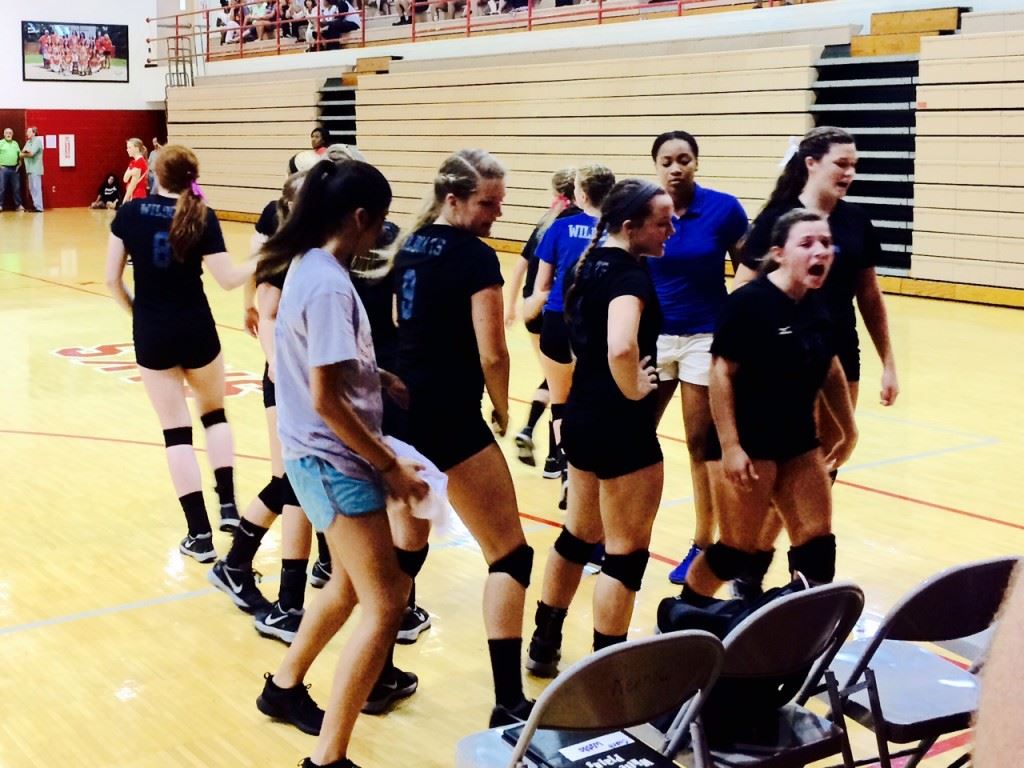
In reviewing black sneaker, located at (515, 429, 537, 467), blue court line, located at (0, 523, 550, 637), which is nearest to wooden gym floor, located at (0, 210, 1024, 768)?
blue court line, located at (0, 523, 550, 637)

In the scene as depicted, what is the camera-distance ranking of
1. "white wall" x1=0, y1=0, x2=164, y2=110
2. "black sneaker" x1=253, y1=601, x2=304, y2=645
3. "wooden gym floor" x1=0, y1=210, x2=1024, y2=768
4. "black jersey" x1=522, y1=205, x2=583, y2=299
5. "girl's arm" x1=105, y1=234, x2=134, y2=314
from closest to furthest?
"wooden gym floor" x1=0, y1=210, x2=1024, y2=768 < "black sneaker" x1=253, y1=601, x2=304, y2=645 < "girl's arm" x1=105, y1=234, x2=134, y2=314 < "black jersey" x1=522, y1=205, x2=583, y2=299 < "white wall" x1=0, y1=0, x2=164, y2=110

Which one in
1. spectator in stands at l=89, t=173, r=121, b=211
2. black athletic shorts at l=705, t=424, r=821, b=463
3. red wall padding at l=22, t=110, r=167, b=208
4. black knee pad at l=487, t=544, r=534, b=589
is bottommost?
black knee pad at l=487, t=544, r=534, b=589

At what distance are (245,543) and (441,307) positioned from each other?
1775 millimetres

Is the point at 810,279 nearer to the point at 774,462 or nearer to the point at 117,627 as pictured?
the point at 774,462

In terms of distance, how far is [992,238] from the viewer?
1346 cm

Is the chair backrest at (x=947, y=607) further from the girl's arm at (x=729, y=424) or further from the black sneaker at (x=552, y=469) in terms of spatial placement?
the black sneaker at (x=552, y=469)

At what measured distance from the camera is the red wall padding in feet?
95.2

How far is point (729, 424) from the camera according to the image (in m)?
4.09

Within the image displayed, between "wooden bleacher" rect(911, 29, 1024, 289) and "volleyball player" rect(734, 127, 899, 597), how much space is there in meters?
9.26

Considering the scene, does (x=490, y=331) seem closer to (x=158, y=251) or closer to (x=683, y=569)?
(x=683, y=569)

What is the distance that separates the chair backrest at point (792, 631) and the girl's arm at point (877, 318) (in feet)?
6.51

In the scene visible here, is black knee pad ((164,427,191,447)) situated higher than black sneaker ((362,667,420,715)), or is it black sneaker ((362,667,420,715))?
black knee pad ((164,427,191,447))

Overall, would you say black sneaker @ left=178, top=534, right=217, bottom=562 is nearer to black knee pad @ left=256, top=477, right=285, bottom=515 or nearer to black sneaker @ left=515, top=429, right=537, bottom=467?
black knee pad @ left=256, top=477, right=285, bottom=515

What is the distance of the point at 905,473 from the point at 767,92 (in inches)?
363
